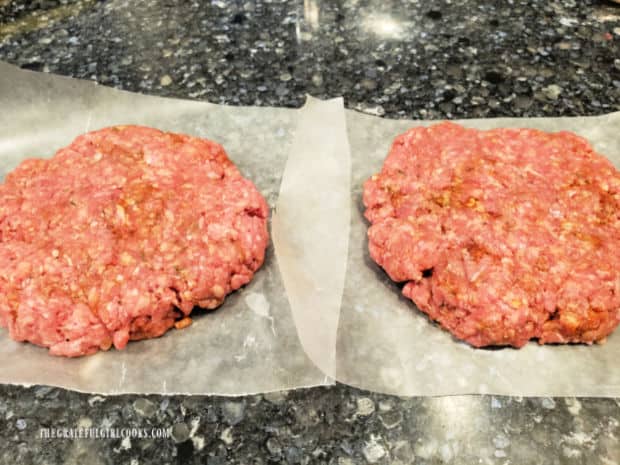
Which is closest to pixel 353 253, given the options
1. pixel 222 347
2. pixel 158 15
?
pixel 222 347

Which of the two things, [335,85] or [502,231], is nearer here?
[502,231]

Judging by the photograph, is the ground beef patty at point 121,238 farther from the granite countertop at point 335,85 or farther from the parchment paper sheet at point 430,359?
the parchment paper sheet at point 430,359

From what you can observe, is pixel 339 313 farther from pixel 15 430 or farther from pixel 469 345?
pixel 15 430

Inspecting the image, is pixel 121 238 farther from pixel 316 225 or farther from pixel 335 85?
pixel 335 85

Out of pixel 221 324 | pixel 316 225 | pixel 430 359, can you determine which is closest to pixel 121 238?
pixel 221 324

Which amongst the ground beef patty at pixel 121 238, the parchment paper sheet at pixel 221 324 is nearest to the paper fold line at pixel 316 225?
the parchment paper sheet at pixel 221 324

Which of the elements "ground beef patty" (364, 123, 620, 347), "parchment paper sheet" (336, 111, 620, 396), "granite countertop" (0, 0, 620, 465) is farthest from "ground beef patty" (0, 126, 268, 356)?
"ground beef patty" (364, 123, 620, 347)
